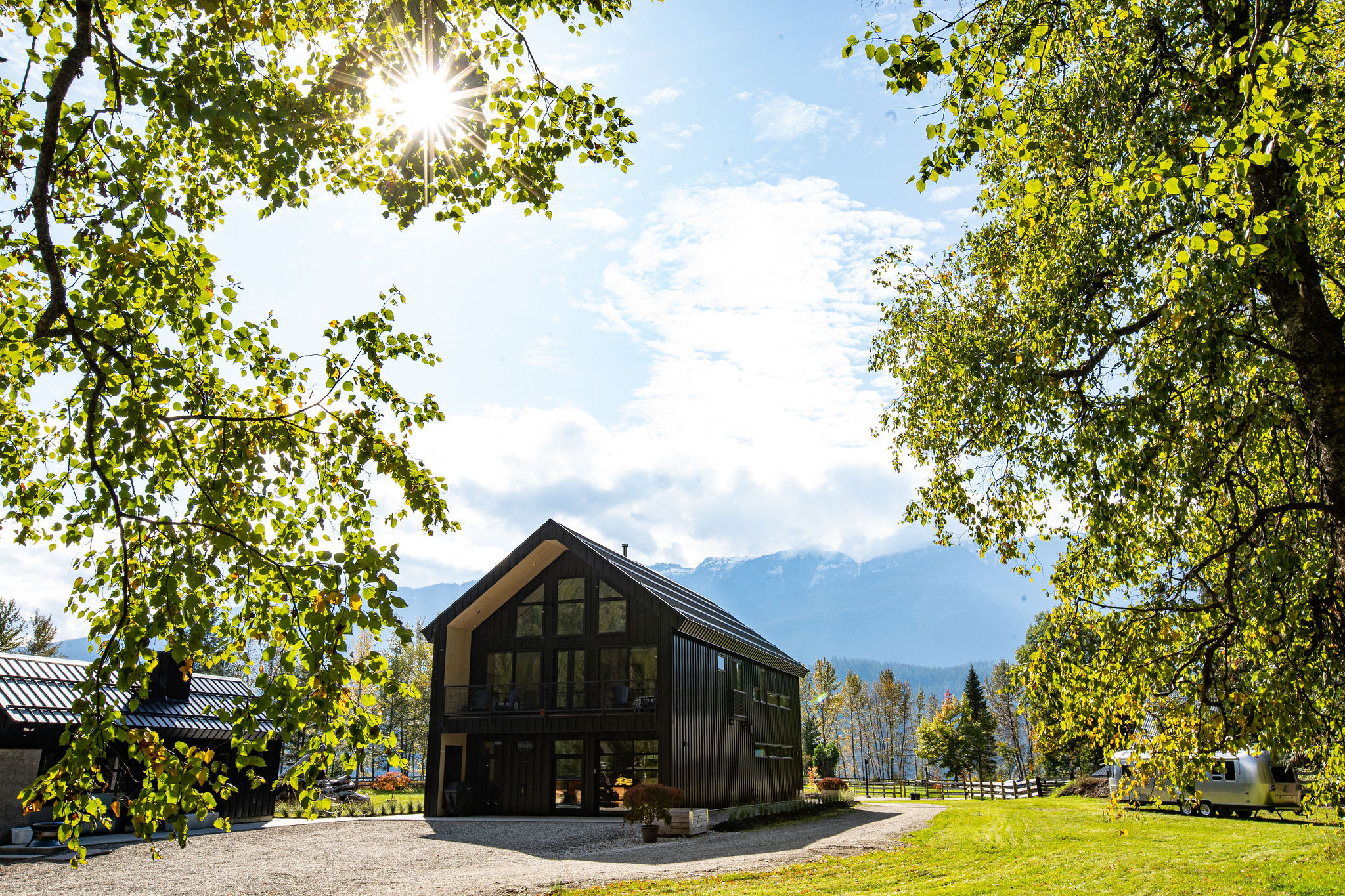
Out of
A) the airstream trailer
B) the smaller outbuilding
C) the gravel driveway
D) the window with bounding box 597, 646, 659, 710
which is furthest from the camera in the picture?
the airstream trailer

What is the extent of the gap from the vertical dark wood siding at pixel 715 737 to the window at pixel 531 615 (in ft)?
17.6

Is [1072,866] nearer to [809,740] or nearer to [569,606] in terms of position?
[569,606]

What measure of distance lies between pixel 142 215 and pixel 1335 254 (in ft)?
32.3

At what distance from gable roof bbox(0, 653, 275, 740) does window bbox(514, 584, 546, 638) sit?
341 inches

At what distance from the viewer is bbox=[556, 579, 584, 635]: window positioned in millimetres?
26922

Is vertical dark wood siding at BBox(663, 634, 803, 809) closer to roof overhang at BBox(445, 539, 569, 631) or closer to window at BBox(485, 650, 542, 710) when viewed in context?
window at BBox(485, 650, 542, 710)

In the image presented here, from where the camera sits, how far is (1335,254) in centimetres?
760

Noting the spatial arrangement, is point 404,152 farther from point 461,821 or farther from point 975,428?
point 461,821

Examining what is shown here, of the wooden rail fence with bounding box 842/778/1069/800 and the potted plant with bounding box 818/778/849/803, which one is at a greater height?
the potted plant with bounding box 818/778/849/803

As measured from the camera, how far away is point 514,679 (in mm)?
27469

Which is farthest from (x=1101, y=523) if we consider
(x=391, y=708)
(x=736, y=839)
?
(x=391, y=708)

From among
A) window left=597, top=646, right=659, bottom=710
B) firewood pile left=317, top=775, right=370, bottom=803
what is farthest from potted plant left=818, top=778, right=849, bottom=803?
firewood pile left=317, top=775, right=370, bottom=803

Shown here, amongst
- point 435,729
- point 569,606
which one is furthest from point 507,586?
point 435,729

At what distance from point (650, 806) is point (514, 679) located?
32.0 feet
